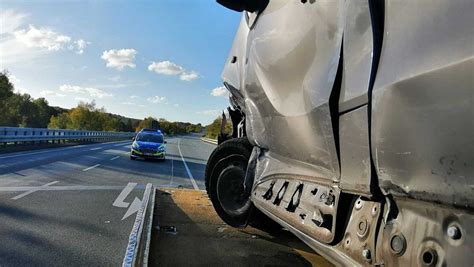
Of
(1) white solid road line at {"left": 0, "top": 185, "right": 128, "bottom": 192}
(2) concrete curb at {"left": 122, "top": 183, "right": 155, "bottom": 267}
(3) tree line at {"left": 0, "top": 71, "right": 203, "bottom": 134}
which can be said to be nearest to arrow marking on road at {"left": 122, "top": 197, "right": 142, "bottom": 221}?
(2) concrete curb at {"left": 122, "top": 183, "right": 155, "bottom": 267}

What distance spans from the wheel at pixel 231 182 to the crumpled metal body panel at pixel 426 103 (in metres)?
3.01

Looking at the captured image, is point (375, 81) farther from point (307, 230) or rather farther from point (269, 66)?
point (269, 66)

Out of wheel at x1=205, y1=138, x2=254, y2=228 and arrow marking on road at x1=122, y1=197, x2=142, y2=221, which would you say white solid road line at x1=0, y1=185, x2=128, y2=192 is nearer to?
arrow marking on road at x1=122, y1=197, x2=142, y2=221

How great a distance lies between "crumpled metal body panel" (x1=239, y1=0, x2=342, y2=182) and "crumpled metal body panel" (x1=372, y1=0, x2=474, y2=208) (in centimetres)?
60

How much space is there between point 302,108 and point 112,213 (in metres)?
4.82

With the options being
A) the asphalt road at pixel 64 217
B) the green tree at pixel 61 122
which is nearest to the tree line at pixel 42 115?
the green tree at pixel 61 122

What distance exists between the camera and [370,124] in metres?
1.96

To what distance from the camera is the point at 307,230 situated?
107 inches

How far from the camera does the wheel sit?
15.9 feet

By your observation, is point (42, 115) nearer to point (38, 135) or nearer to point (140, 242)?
point (38, 135)

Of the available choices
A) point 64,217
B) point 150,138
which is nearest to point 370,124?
point 64,217

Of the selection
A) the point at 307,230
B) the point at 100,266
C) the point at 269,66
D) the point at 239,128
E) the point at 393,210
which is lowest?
the point at 100,266

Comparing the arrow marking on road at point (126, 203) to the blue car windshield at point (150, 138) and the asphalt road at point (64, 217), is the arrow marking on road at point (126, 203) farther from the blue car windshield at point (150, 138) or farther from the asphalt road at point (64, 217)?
the blue car windshield at point (150, 138)

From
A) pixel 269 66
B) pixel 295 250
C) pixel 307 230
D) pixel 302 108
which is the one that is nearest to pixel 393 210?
pixel 307 230
